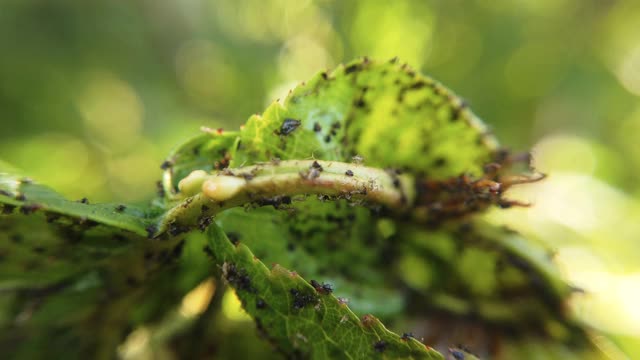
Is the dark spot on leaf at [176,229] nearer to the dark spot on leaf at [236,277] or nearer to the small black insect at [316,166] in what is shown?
the dark spot on leaf at [236,277]

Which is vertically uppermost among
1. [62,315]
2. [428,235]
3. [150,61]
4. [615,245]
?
[150,61]

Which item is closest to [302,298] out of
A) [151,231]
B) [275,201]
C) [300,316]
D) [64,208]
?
[300,316]

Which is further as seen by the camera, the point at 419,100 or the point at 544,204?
the point at 544,204

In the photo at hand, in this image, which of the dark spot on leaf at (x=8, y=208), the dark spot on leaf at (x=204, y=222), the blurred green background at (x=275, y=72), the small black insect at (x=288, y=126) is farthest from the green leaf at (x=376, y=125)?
the blurred green background at (x=275, y=72)

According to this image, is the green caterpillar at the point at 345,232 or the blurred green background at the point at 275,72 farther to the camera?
the blurred green background at the point at 275,72

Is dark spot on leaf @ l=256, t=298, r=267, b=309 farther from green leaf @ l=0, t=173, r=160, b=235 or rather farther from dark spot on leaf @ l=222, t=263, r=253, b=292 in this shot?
green leaf @ l=0, t=173, r=160, b=235

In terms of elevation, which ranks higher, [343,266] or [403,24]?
[403,24]

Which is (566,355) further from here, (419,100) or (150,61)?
(150,61)

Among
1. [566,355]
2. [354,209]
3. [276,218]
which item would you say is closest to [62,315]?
[276,218]
